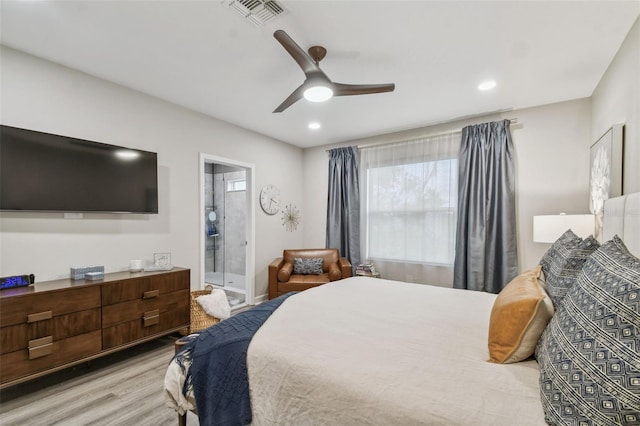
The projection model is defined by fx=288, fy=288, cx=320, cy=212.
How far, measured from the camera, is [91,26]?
2041mm

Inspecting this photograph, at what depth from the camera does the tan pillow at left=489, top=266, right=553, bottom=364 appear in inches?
46.2

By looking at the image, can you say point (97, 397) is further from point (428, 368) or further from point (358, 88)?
point (358, 88)

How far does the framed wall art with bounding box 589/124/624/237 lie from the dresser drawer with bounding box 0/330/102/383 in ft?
14.0

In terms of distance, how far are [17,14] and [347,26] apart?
87.5 inches

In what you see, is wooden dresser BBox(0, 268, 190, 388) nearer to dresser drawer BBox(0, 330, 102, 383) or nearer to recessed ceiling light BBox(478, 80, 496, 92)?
dresser drawer BBox(0, 330, 102, 383)

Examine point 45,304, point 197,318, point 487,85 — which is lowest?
point 197,318

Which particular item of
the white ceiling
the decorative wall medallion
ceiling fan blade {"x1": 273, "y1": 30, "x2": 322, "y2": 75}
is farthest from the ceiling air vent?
the decorative wall medallion

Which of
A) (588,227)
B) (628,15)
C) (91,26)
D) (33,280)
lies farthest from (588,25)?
(33,280)

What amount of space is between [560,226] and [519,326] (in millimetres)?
2009

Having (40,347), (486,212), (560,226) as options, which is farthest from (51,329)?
(486,212)

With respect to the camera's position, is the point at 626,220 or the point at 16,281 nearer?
the point at 626,220

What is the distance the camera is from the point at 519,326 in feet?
3.92

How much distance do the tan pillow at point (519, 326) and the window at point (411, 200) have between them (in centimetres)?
287

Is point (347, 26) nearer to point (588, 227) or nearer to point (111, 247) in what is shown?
point (588, 227)
